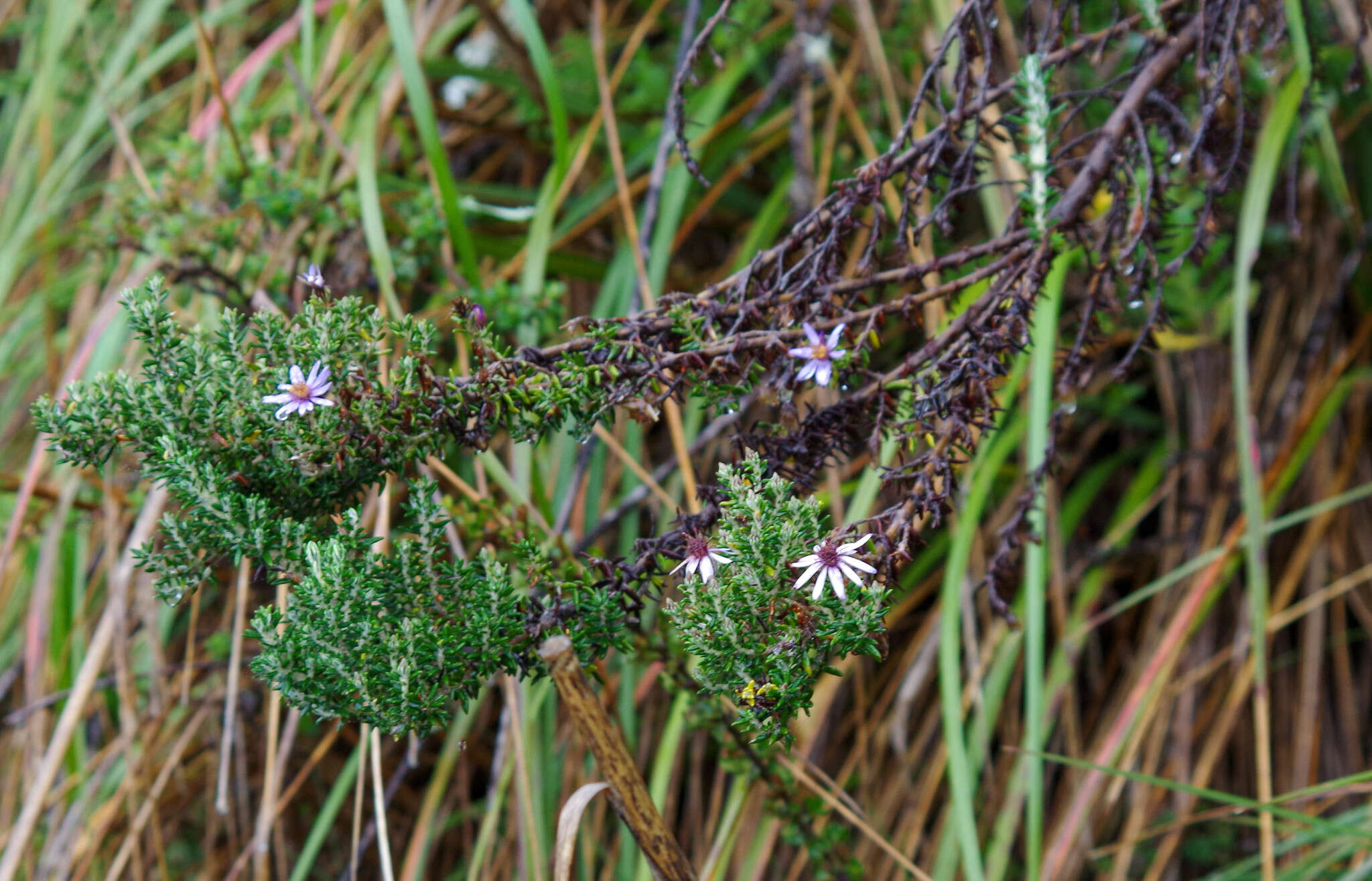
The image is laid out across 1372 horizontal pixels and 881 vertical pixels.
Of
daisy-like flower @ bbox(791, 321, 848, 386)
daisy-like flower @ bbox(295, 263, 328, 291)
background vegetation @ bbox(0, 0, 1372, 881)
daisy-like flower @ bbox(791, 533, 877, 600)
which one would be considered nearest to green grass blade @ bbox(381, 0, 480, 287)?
background vegetation @ bbox(0, 0, 1372, 881)

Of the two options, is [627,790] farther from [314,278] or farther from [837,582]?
[314,278]

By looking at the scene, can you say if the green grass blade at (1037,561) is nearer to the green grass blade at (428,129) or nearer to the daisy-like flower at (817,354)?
the daisy-like flower at (817,354)

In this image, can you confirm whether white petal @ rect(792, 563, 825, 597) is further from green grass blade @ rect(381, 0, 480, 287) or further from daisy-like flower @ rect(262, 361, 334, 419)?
green grass blade @ rect(381, 0, 480, 287)

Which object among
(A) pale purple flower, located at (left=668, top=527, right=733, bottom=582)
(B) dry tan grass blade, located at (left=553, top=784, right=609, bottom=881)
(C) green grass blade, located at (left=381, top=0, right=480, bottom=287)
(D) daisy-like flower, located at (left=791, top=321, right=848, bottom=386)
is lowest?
(B) dry tan grass blade, located at (left=553, top=784, right=609, bottom=881)

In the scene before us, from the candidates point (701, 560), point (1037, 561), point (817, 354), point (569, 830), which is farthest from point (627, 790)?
point (1037, 561)

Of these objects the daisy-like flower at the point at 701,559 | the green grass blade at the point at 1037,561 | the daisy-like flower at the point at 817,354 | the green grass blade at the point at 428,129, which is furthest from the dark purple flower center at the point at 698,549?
the green grass blade at the point at 428,129

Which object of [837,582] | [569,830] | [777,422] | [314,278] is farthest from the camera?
[777,422]
